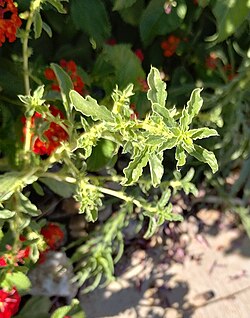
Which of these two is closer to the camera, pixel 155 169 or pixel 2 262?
pixel 155 169

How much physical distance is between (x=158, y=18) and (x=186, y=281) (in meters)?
0.68

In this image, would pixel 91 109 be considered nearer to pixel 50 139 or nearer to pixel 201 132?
pixel 201 132

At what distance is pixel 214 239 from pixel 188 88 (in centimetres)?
46

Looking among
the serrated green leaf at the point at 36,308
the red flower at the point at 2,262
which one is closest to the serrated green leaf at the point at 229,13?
the red flower at the point at 2,262

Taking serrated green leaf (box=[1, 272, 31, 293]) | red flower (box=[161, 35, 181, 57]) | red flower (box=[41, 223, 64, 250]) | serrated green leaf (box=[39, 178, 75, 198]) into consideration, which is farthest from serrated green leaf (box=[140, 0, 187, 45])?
serrated green leaf (box=[1, 272, 31, 293])

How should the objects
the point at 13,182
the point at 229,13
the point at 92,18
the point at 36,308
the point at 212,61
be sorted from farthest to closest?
the point at 212,61, the point at 36,308, the point at 92,18, the point at 229,13, the point at 13,182

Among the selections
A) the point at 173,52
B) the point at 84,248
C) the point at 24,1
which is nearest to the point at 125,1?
the point at 24,1

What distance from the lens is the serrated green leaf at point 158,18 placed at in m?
1.42

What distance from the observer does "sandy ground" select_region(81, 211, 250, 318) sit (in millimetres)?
1697

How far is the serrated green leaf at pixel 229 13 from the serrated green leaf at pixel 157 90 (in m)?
0.32

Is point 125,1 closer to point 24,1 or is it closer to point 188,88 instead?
point 24,1

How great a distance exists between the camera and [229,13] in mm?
1230

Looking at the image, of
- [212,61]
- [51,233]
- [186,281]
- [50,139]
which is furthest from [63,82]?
[186,281]

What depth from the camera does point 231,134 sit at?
5.20ft
